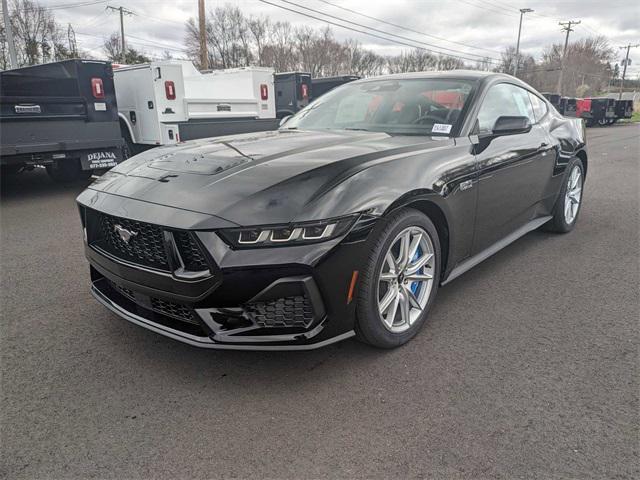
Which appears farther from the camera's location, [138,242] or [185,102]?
[185,102]

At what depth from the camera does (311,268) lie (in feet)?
6.79

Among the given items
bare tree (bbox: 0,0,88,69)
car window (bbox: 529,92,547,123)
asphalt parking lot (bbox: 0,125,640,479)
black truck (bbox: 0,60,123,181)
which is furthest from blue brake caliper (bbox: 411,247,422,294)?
bare tree (bbox: 0,0,88,69)

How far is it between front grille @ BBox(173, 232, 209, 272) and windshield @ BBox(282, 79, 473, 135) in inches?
69.9

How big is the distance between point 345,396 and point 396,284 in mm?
690

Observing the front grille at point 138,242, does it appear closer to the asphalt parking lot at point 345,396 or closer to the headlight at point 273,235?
the headlight at point 273,235

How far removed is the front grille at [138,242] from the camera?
2223mm

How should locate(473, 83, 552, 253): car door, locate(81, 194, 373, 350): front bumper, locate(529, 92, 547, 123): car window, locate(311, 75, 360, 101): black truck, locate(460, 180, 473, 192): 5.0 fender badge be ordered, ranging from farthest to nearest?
1. locate(311, 75, 360, 101): black truck
2. locate(529, 92, 547, 123): car window
3. locate(473, 83, 552, 253): car door
4. locate(460, 180, 473, 192): 5.0 fender badge
5. locate(81, 194, 373, 350): front bumper

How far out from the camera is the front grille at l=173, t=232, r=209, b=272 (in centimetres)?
211

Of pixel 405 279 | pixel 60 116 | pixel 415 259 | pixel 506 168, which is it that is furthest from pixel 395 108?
pixel 60 116

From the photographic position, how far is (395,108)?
11.4ft

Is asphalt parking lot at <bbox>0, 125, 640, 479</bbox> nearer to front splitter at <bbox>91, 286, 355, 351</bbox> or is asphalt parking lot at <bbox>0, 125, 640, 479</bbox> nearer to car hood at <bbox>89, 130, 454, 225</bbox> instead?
front splitter at <bbox>91, 286, 355, 351</bbox>

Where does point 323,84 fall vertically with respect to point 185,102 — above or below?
above

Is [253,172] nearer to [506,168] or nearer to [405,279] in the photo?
[405,279]

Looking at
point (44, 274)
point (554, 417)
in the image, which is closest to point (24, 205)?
point (44, 274)
